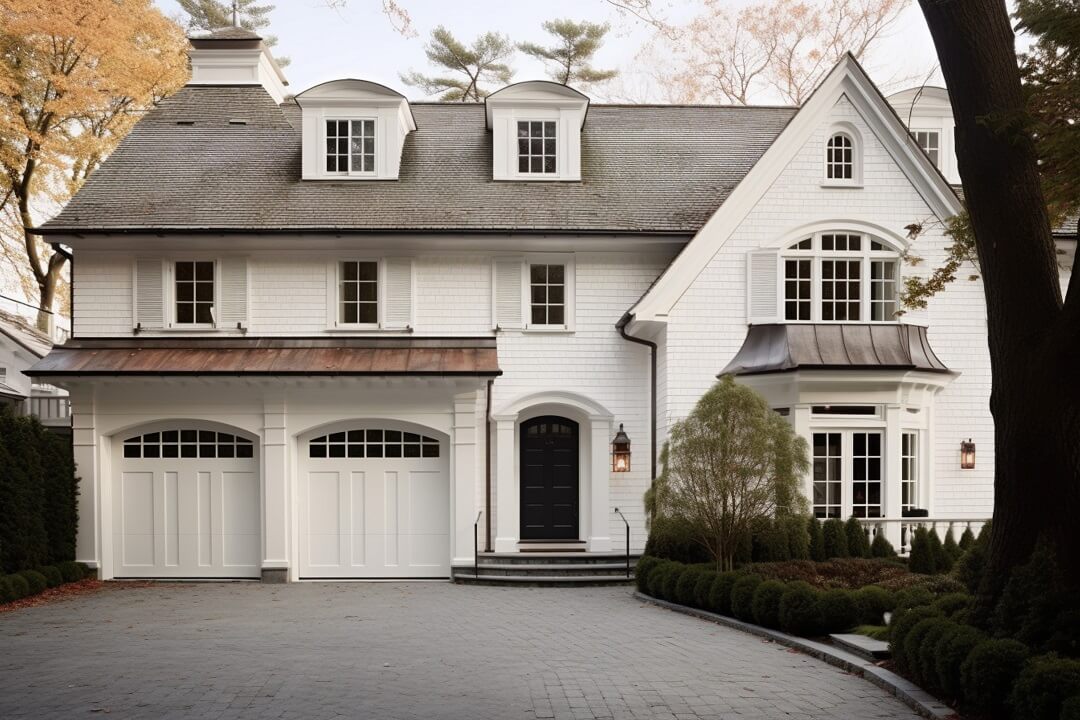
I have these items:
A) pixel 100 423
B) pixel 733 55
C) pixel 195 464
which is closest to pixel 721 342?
pixel 195 464

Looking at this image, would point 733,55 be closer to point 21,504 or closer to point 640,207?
point 640,207

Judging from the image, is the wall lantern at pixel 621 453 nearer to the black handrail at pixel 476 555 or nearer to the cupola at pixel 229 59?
the black handrail at pixel 476 555

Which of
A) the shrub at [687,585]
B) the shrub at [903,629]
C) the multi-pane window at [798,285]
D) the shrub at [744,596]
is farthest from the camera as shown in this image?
the multi-pane window at [798,285]

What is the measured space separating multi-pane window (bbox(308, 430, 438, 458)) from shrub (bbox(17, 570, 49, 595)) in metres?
4.82

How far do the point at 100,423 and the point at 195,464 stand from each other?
5.82 ft

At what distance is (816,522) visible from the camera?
16141 mm

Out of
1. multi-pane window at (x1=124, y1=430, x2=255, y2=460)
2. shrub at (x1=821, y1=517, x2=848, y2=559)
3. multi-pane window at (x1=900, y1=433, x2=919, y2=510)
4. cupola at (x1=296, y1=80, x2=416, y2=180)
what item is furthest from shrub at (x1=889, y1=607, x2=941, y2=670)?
cupola at (x1=296, y1=80, x2=416, y2=180)

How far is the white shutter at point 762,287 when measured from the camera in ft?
59.8

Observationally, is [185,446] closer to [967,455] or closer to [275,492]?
[275,492]

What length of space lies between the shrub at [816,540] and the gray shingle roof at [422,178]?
5.71 metres

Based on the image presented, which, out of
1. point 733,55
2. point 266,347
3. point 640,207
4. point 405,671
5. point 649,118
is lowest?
point 405,671

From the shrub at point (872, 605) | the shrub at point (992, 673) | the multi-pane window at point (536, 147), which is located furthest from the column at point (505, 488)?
the shrub at point (992, 673)

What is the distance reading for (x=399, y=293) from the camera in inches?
766

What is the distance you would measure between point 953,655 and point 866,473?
10052 millimetres
